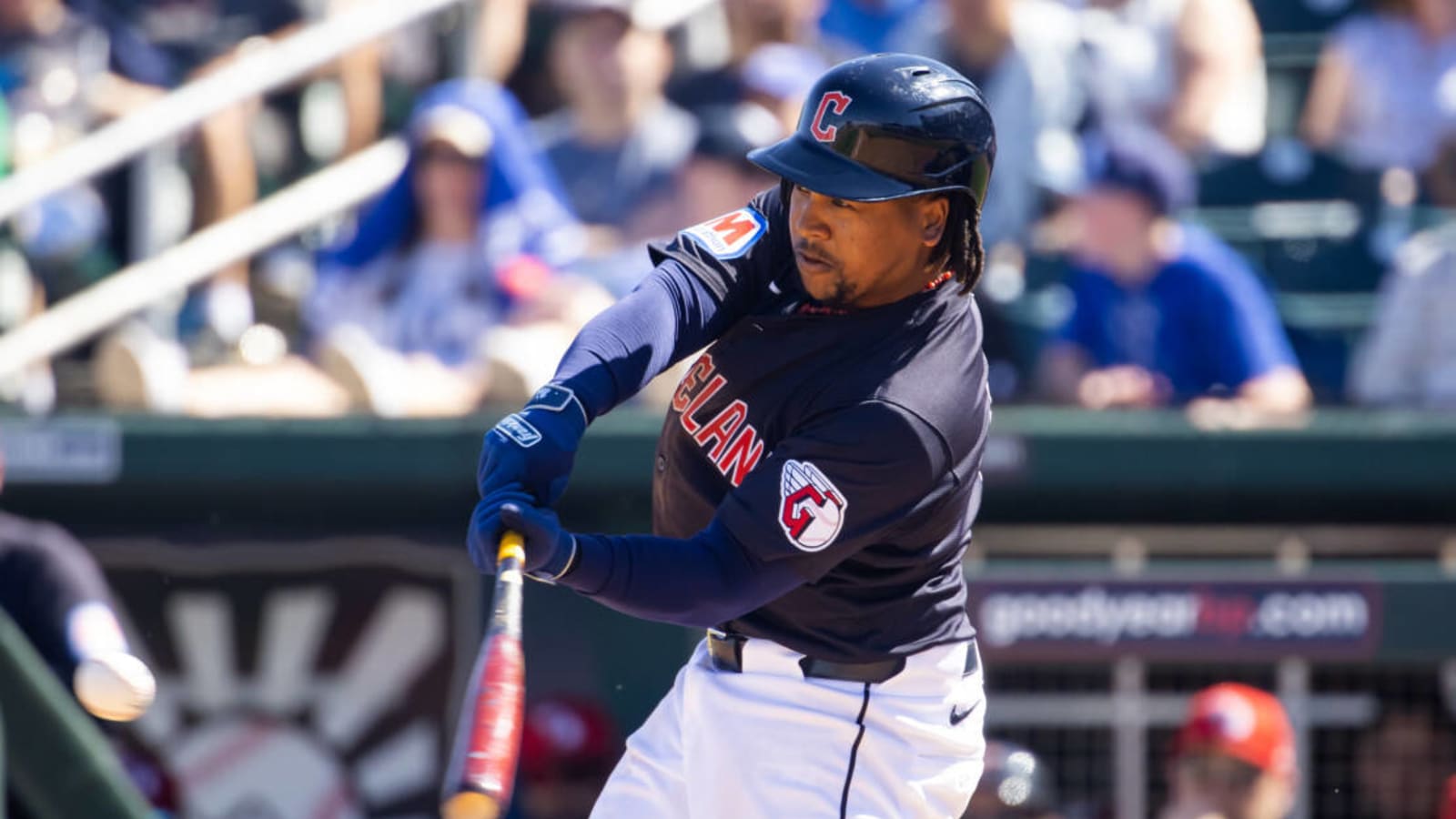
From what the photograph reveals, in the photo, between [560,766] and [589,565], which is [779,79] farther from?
[589,565]

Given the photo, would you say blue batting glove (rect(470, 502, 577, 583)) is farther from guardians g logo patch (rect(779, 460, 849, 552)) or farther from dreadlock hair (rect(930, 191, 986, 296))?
dreadlock hair (rect(930, 191, 986, 296))

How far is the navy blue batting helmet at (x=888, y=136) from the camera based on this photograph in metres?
2.90

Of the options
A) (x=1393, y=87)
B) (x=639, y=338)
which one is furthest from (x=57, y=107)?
(x=639, y=338)

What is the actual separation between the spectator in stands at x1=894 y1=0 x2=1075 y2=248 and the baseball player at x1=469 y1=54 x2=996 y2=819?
297 centimetres

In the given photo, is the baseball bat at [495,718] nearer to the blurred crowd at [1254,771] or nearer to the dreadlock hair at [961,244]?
the dreadlock hair at [961,244]

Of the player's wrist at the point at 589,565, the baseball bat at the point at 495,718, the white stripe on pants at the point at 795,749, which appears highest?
the player's wrist at the point at 589,565

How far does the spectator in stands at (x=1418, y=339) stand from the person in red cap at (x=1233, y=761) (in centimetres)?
116

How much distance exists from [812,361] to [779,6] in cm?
354

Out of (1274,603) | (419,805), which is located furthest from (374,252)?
(1274,603)

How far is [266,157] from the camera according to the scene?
7.07m

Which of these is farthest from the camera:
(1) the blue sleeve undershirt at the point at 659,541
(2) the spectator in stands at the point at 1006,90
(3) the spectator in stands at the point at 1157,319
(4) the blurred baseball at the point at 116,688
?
(2) the spectator in stands at the point at 1006,90

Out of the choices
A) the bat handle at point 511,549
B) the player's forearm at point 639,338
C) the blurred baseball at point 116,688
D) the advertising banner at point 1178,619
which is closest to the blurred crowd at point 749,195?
the advertising banner at point 1178,619

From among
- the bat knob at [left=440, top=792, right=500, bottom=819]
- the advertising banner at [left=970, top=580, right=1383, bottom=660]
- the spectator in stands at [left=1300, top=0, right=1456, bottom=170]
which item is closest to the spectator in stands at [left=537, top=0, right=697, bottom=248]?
the advertising banner at [left=970, top=580, right=1383, bottom=660]

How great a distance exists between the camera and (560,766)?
5.29 metres
